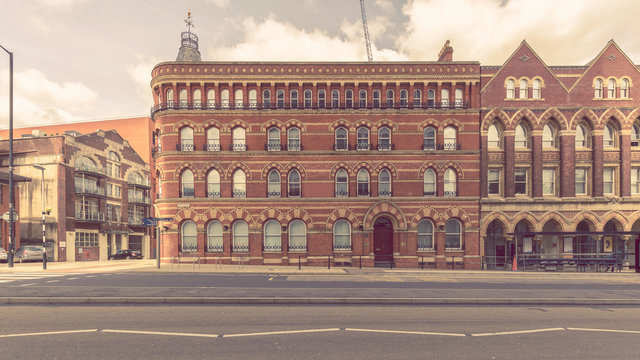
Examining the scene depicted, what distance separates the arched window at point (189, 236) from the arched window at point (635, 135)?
35161 millimetres

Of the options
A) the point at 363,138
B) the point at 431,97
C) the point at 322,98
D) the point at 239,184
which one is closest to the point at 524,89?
the point at 431,97

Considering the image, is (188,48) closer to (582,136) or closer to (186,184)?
(186,184)

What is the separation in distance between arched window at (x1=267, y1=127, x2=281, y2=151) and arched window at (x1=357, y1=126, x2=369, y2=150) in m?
6.34

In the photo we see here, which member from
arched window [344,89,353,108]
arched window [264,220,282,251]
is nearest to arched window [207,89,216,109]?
arched window [264,220,282,251]

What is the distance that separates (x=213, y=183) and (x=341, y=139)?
10.6 meters

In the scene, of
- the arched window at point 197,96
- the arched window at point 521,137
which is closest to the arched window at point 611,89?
the arched window at point 521,137

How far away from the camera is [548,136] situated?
26891 mm

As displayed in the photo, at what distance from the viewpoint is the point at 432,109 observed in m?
26.6

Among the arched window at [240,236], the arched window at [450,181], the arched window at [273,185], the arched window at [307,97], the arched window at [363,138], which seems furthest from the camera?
the arched window at [307,97]

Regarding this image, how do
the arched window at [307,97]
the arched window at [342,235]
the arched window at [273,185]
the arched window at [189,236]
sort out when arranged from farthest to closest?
the arched window at [307,97]
the arched window at [273,185]
the arched window at [342,235]
the arched window at [189,236]

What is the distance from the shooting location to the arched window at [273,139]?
1045 inches

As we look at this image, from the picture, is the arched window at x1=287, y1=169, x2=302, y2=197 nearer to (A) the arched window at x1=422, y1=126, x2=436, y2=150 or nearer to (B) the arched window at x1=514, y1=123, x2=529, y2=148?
(A) the arched window at x1=422, y1=126, x2=436, y2=150

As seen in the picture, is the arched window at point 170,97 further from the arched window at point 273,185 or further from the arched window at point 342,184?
the arched window at point 342,184

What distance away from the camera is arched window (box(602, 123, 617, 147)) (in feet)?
87.9
